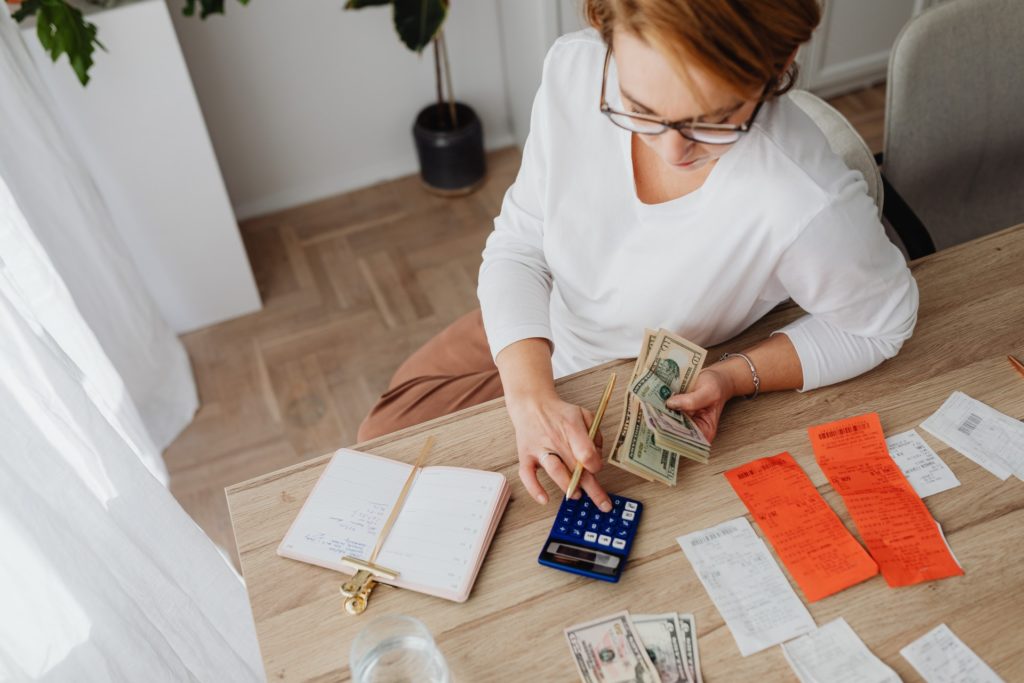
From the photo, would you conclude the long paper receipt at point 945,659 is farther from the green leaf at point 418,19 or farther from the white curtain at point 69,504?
the green leaf at point 418,19

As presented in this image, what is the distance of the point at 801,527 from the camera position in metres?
1.16

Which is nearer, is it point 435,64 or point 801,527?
point 801,527

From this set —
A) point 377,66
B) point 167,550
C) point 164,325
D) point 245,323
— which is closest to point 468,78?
point 377,66

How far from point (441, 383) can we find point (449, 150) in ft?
4.99

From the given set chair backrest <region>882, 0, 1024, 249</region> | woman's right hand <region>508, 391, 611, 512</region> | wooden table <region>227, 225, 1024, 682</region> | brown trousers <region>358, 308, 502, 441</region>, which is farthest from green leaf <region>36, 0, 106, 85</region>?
chair backrest <region>882, 0, 1024, 249</region>

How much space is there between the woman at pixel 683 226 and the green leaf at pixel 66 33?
46.9 inches

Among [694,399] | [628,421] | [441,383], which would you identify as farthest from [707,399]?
[441,383]

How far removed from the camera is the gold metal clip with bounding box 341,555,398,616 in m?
1.11

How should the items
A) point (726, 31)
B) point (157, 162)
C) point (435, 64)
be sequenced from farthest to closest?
point (435, 64) → point (157, 162) → point (726, 31)

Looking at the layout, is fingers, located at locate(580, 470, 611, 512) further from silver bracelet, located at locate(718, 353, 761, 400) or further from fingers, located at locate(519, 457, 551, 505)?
silver bracelet, located at locate(718, 353, 761, 400)

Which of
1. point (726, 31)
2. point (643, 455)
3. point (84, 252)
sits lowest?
point (84, 252)

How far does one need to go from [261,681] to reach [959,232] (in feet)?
5.86

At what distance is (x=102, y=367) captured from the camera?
196 cm

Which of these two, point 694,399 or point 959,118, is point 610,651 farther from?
point 959,118
